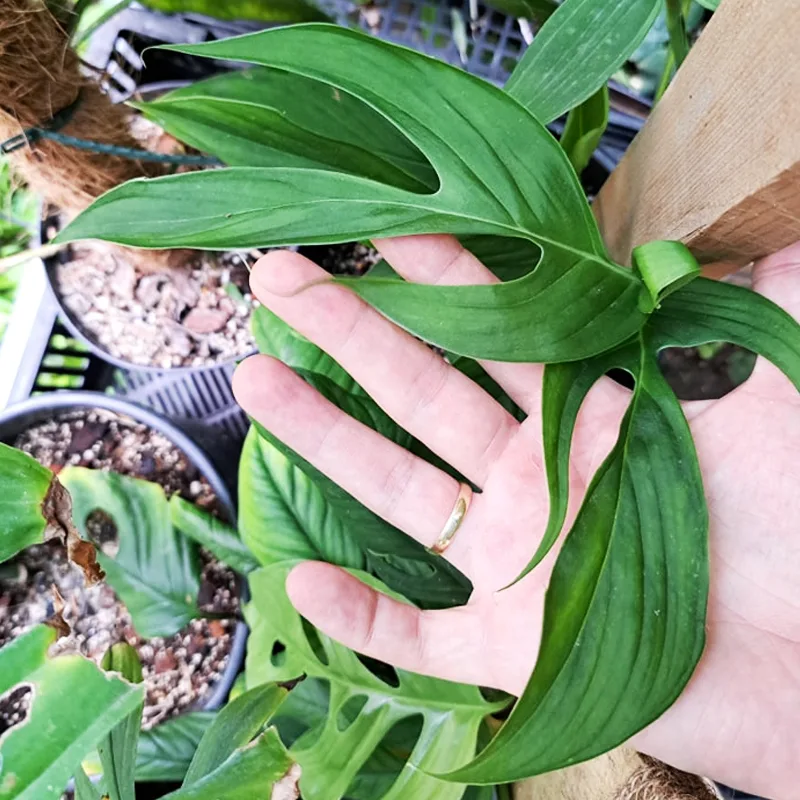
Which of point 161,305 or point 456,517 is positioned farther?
point 161,305

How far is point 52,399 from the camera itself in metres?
0.88

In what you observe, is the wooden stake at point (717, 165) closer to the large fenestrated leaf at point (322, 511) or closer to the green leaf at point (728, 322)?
the green leaf at point (728, 322)

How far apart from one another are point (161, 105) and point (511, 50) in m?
0.58

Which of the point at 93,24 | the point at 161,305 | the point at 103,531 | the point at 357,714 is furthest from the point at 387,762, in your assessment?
the point at 93,24

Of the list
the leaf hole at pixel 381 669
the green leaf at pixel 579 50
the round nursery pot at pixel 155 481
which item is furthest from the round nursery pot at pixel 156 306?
the green leaf at pixel 579 50

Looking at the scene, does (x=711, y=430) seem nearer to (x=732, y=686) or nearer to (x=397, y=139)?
(x=732, y=686)

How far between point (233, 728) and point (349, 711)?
0.50 ft

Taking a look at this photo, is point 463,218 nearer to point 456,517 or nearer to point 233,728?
point 456,517

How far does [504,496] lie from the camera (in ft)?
2.15

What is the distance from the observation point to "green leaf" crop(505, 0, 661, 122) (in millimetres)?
614

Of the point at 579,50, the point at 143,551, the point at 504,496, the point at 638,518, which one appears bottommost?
the point at 143,551

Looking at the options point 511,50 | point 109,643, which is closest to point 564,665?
point 109,643

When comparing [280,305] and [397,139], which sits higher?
[397,139]

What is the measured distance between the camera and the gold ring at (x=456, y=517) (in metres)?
0.68
